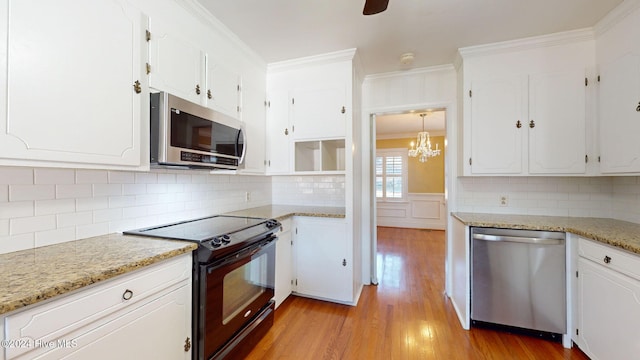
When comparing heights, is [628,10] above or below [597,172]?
above

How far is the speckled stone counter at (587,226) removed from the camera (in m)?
1.48

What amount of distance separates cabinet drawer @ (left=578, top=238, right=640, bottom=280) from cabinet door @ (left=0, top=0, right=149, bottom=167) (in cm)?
274

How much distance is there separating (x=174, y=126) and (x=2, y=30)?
69 cm

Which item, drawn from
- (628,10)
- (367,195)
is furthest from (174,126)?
(628,10)

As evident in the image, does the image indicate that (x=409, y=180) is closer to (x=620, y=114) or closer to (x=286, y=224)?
(x=620, y=114)

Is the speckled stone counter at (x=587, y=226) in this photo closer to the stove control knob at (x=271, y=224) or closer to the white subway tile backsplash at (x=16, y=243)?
the stove control knob at (x=271, y=224)

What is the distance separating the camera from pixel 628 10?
177 cm

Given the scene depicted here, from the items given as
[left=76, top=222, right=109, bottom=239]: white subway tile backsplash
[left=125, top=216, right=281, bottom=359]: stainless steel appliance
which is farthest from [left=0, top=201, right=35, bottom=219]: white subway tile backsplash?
[left=125, top=216, right=281, bottom=359]: stainless steel appliance

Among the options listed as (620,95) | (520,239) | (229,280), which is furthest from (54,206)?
(620,95)

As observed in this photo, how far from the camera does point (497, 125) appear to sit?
7.57 ft

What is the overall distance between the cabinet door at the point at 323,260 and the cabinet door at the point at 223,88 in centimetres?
123

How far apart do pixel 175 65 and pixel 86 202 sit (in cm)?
95

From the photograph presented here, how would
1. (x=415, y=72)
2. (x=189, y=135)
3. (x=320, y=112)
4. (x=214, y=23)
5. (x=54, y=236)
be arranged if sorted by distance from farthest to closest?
(x=415, y=72), (x=320, y=112), (x=214, y=23), (x=189, y=135), (x=54, y=236)

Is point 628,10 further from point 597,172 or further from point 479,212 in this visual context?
point 479,212
